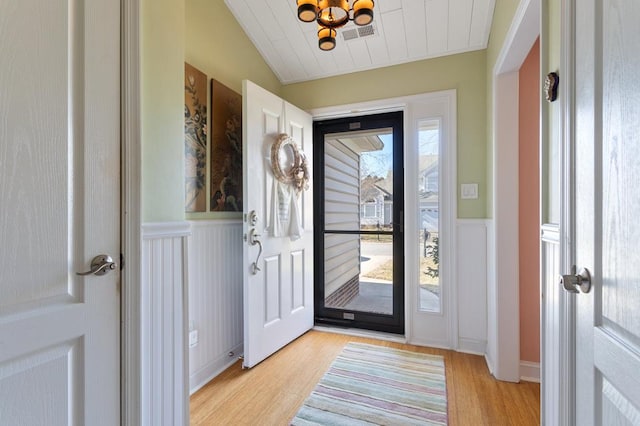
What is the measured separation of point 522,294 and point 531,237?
40cm

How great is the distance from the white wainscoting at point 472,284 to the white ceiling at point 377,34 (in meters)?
1.45

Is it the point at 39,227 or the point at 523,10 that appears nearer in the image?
the point at 39,227

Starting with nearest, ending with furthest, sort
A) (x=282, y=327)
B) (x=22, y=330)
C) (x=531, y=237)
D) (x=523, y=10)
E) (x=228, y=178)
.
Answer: (x=22, y=330)
(x=523, y=10)
(x=531, y=237)
(x=228, y=178)
(x=282, y=327)

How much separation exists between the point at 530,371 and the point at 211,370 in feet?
7.11

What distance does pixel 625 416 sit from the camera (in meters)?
0.65

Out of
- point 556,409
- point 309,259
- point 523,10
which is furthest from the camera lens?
point 309,259

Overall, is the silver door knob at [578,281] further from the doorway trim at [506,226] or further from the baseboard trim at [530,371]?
the baseboard trim at [530,371]

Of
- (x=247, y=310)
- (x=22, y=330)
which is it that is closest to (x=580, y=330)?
(x=22, y=330)

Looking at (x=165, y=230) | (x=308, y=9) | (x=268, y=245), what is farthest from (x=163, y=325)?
(x=308, y=9)

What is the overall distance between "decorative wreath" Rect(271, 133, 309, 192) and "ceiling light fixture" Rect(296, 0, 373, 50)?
90 centimetres

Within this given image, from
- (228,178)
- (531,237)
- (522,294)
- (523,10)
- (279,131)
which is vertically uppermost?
(523,10)

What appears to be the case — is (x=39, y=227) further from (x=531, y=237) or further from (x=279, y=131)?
(x=531, y=237)

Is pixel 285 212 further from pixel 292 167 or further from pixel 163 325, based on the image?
pixel 163 325

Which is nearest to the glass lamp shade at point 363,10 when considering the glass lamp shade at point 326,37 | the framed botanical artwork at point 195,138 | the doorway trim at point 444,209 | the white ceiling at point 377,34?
the glass lamp shade at point 326,37
